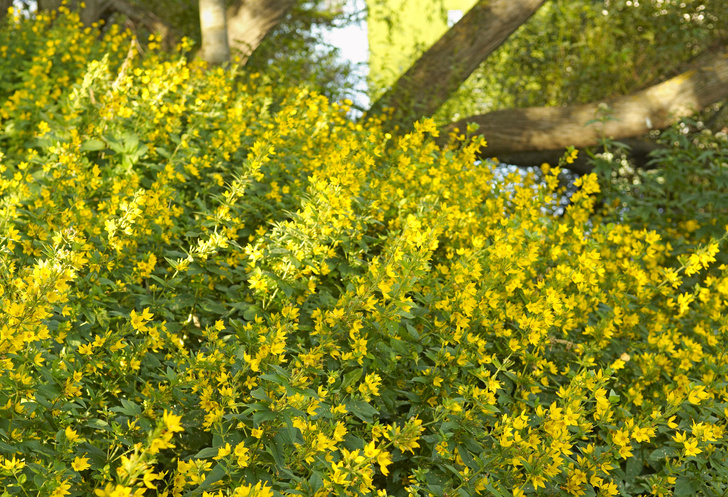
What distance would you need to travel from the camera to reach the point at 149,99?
3.71m

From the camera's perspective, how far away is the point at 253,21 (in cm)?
653

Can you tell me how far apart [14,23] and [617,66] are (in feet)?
21.6

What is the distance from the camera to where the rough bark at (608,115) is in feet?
21.6

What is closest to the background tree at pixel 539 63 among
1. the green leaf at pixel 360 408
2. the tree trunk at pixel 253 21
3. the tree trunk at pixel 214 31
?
the tree trunk at pixel 253 21

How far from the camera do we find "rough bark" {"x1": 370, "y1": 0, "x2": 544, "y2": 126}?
22.3ft

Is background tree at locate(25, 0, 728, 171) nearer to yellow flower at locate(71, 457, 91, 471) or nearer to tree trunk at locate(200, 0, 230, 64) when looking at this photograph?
tree trunk at locate(200, 0, 230, 64)

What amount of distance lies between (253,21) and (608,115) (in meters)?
3.51

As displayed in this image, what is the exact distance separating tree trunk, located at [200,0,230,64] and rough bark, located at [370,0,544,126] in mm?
1704

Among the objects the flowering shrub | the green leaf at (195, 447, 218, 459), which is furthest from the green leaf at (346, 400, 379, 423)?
the green leaf at (195, 447, 218, 459)

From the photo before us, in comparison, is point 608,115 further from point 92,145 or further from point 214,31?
point 92,145

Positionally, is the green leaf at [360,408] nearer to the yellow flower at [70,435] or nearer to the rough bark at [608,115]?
the yellow flower at [70,435]

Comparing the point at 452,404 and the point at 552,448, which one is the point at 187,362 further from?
the point at 552,448

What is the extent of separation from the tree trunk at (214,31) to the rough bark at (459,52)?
1704 mm

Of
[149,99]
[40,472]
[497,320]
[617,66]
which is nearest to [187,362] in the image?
[40,472]
